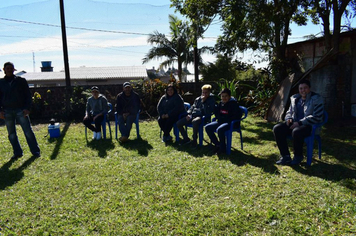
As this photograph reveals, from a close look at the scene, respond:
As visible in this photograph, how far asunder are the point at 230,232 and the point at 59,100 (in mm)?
10064

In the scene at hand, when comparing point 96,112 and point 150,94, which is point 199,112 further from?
point 150,94

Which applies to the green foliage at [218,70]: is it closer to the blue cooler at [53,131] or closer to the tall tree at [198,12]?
the tall tree at [198,12]

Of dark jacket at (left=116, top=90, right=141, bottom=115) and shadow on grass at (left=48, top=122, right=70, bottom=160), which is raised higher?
dark jacket at (left=116, top=90, right=141, bottom=115)

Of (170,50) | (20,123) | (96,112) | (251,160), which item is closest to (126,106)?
(96,112)

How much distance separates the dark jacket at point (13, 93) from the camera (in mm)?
5480

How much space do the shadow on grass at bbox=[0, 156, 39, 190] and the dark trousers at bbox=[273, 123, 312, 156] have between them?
4.11m

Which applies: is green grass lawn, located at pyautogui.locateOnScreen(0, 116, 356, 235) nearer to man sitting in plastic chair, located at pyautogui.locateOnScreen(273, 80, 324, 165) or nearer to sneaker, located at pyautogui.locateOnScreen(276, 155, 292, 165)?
sneaker, located at pyautogui.locateOnScreen(276, 155, 292, 165)

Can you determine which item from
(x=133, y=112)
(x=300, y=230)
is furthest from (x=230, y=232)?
(x=133, y=112)

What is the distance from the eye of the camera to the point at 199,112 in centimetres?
634

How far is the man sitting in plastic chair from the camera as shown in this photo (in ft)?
15.3

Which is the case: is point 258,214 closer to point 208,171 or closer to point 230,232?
point 230,232

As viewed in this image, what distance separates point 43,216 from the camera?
3.46m

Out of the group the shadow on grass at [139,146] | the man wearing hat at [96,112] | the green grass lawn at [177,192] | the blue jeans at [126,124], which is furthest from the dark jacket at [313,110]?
the man wearing hat at [96,112]

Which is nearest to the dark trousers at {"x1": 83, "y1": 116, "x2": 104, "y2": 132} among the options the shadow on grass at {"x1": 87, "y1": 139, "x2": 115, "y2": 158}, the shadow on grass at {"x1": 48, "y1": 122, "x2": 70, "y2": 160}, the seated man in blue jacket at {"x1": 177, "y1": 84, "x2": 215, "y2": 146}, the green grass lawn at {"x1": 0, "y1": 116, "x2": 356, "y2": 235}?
the shadow on grass at {"x1": 87, "y1": 139, "x2": 115, "y2": 158}
